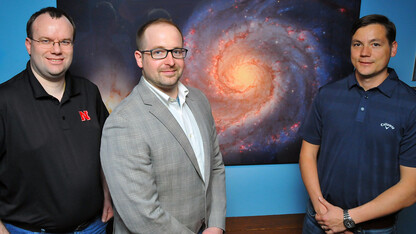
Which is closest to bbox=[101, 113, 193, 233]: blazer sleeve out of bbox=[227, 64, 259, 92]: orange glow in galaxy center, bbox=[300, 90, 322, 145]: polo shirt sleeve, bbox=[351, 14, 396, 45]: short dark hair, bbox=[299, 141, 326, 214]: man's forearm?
bbox=[299, 141, 326, 214]: man's forearm

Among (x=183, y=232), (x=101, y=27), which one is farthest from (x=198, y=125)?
(x=101, y=27)

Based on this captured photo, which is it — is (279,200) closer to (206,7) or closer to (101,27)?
(206,7)

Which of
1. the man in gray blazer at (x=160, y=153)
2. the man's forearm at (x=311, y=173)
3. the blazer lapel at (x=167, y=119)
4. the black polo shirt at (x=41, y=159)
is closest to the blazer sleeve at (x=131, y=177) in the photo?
the man in gray blazer at (x=160, y=153)

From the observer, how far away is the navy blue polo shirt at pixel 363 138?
1.52m

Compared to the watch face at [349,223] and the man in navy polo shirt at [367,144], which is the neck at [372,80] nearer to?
the man in navy polo shirt at [367,144]

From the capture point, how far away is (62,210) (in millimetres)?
1471

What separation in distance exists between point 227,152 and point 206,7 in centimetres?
109

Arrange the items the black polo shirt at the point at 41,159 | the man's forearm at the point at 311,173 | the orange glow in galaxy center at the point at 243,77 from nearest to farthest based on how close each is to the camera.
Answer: the black polo shirt at the point at 41,159 → the man's forearm at the point at 311,173 → the orange glow in galaxy center at the point at 243,77

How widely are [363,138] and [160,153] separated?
106 centimetres

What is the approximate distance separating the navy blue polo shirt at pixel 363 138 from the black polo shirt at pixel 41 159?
4.28 feet

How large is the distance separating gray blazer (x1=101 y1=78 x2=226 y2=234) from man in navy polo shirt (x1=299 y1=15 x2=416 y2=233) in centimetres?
71

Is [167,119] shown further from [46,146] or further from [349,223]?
[349,223]

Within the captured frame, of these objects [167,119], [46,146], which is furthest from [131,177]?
[46,146]

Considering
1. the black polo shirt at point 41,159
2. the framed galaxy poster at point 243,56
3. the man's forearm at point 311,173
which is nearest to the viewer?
the black polo shirt at point 41,159
